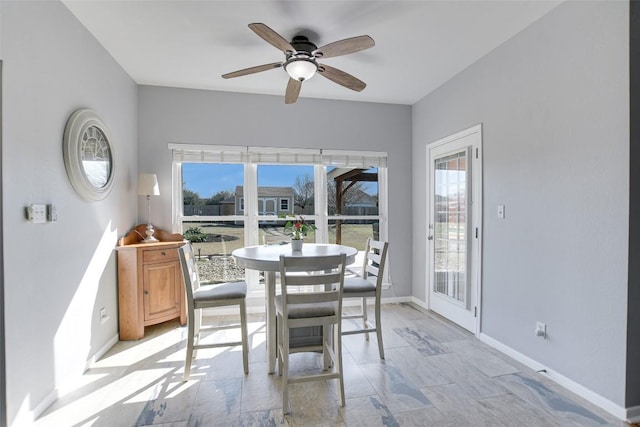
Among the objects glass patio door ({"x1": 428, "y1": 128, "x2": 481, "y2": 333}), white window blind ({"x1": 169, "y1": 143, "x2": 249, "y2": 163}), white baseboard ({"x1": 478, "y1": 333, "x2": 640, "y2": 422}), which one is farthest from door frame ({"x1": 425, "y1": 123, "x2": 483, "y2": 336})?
white window blind ({"x1": 169, "y1": 143, "x2": 249, "y2": 163})

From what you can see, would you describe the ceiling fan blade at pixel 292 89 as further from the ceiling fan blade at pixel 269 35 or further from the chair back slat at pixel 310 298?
the chair back slat at pixel 310 298

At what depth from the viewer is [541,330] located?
2.33 m

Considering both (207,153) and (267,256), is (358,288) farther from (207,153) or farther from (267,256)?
(207,153)

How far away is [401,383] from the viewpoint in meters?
2.21

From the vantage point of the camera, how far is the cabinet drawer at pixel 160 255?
301cm

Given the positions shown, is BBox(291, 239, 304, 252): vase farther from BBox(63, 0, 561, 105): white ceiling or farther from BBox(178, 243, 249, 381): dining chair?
BBox(63, 0, 561, 105): white ceiling

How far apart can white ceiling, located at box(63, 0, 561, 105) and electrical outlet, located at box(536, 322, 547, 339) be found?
2313mm

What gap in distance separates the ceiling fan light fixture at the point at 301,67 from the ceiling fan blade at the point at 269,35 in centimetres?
11

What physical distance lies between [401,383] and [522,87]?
2492 millimetres

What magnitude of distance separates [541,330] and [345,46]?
2.53 metres

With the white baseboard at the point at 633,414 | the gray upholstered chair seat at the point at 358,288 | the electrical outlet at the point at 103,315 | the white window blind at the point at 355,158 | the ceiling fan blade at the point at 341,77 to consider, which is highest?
the ceiling fan blade at the point at 341,77

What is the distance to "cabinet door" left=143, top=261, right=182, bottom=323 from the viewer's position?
3.02 metres

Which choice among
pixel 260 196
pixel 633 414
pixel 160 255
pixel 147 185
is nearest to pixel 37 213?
pixel 160 255

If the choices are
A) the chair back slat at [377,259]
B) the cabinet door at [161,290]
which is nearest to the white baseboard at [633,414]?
the chair back slat at [377,259]
